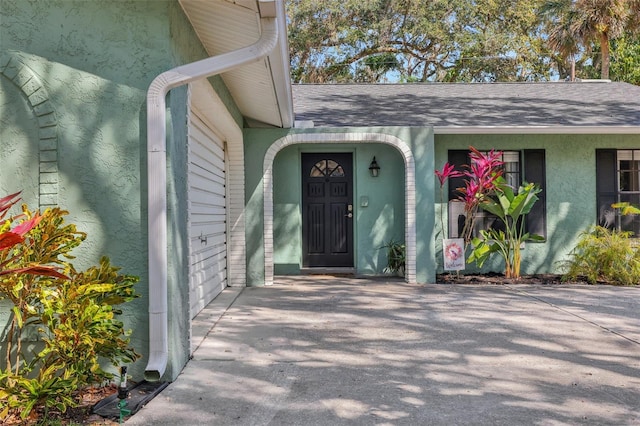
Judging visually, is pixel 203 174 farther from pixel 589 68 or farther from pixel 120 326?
pixel 589 68

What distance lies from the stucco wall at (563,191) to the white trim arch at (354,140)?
66.3 inches

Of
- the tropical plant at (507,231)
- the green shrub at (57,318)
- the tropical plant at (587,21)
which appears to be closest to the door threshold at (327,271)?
the tropical plant at (507,231)

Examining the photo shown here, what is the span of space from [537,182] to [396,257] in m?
2.82

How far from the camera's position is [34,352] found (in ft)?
12.3

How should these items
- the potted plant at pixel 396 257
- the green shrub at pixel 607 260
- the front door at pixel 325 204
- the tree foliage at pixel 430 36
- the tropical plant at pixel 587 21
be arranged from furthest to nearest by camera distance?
the tree foliage at pixel 430 36
the tropical plant at pixel 587 21
the front door at pixel 325 204
the potted plant at pixel 396 257
the green shrub at pixel 607 260

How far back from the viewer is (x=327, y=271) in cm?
1060

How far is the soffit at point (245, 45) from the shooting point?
4188 mm

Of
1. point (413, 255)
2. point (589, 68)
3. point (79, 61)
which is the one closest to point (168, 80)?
point (79, 61)

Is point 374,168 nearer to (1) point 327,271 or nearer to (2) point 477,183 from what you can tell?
(2) point 477,183

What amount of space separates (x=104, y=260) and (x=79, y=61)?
1.42 m

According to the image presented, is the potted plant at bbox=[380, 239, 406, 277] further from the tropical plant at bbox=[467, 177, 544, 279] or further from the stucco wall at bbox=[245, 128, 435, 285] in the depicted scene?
the tropical plant at bbox=[467, 177, 544, 279]

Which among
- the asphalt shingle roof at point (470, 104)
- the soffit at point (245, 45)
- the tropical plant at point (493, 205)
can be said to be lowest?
the tropical plant at point (493, 205)

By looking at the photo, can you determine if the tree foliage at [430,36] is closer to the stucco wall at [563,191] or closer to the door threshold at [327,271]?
the stucco wall at [563,191]

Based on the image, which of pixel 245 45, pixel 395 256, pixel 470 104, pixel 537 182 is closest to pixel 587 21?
pixel 470 104
